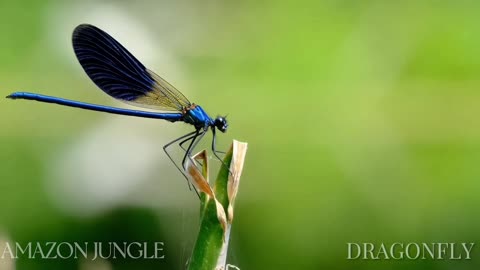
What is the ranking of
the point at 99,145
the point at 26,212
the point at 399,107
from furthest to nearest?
the point at 399,107 → the point at 99,145 → the point at 26,212

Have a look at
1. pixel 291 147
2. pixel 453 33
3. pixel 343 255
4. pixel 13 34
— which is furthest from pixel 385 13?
pixel 13 34

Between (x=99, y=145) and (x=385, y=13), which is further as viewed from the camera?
(x=385, y=13)

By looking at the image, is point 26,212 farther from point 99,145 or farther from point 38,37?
point 38,37

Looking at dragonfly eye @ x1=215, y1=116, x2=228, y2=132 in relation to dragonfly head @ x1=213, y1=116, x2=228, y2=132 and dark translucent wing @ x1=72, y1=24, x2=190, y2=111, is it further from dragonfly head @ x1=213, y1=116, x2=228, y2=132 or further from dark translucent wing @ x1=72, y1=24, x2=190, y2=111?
dark translucent wing @ x1=72, y1=24, x2=190, y2=111

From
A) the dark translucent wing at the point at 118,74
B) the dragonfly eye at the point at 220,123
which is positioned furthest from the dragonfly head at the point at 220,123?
the dark translucent wing at the point at 118,74

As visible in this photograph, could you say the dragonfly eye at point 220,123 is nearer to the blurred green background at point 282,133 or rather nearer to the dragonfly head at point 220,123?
the dragonfly head at point 220,123

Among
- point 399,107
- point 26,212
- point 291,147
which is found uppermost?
point 399,107
